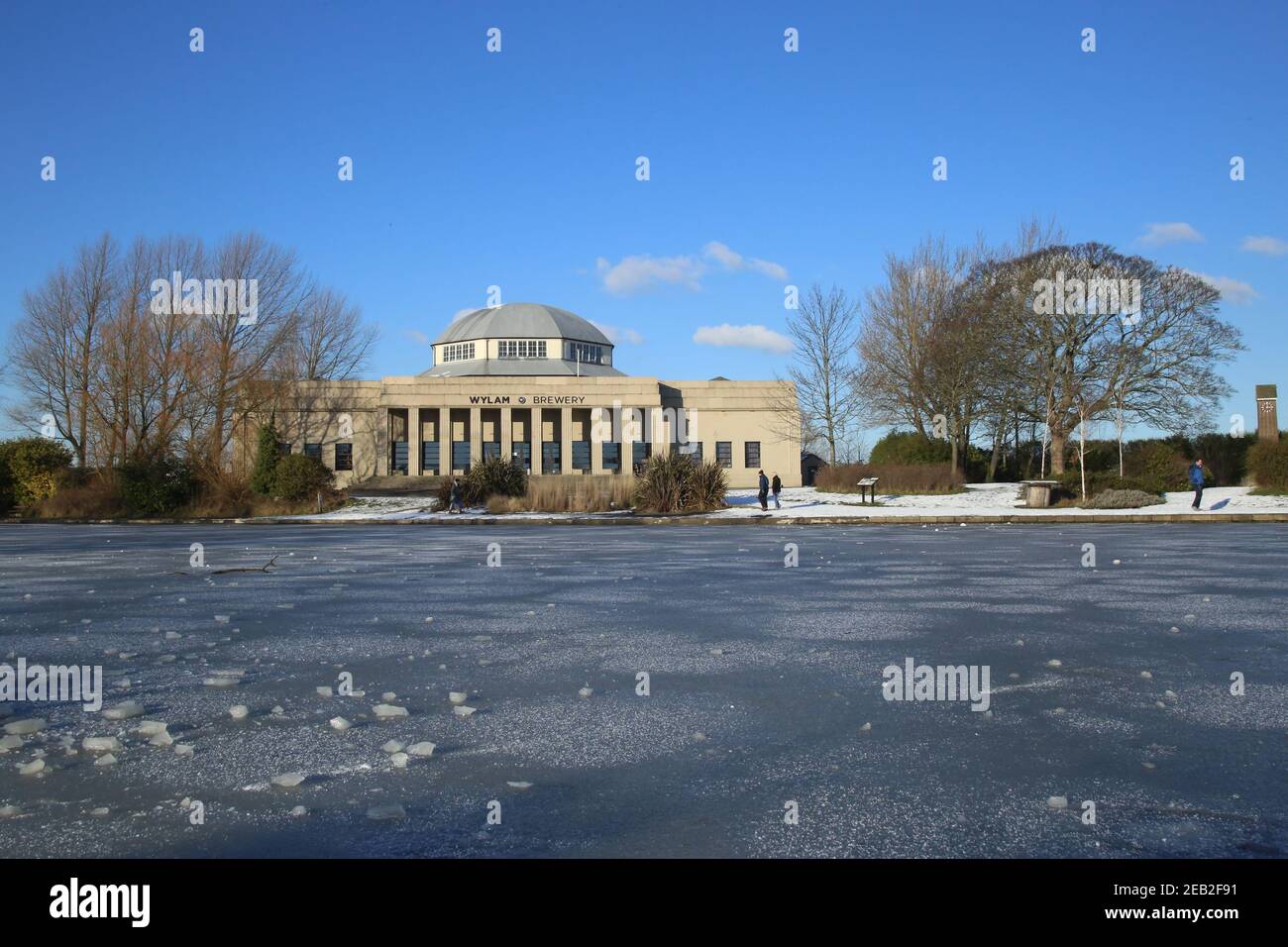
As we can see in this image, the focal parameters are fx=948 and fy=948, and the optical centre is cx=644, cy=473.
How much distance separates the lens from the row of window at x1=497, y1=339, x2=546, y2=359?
7344 centimetres

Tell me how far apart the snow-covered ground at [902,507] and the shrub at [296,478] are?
146 cm

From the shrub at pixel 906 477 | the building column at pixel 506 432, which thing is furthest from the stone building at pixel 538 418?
the shrub at pixel 906 477

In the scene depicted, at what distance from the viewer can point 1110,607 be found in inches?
381

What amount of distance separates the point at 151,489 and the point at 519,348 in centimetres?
3993

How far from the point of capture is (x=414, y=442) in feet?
209

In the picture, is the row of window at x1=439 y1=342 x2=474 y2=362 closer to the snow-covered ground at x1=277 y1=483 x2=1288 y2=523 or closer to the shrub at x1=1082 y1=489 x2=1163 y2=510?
the snow-covered ground at x1=277 y1=483 x2=1288 y2=523

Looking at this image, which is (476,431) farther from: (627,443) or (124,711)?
(124,711)

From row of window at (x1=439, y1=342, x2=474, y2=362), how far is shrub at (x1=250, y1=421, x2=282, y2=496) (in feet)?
120

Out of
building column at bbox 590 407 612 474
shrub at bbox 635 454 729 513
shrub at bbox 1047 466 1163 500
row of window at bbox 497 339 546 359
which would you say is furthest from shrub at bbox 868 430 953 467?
row of window at bbox 497 339 546 359

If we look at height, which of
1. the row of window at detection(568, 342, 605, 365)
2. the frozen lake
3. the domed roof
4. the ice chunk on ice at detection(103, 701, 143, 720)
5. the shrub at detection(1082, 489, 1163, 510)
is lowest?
the frozen lake

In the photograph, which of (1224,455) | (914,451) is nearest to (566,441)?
(914,451)
